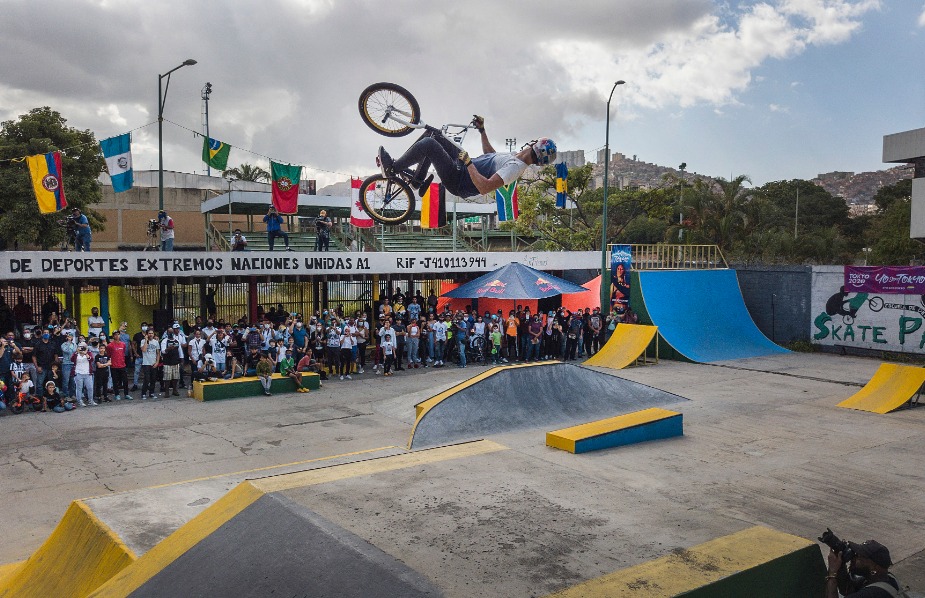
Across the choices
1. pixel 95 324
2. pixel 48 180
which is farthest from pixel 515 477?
pixel 48 180

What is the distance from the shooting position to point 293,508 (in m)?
6.21

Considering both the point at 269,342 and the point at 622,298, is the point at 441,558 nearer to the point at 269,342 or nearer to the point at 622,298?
the point at 269,342

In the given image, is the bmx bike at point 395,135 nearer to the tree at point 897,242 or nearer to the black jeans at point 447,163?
Answer: the black jeans at point 447,163

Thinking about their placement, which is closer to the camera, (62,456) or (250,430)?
(62,456)

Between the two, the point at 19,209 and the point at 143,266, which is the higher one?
the point at 19,209

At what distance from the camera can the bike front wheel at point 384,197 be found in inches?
542

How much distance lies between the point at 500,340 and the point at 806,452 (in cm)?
1080

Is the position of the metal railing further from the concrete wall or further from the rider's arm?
the rider's arm

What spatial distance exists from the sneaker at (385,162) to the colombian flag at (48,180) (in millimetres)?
8962

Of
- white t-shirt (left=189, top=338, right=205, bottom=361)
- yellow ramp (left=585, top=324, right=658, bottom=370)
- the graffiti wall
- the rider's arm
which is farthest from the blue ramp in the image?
white t-shirt (left=189, top=338, right=205, bottom=361)

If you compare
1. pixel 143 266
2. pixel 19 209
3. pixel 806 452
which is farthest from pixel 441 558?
pixel 19 209

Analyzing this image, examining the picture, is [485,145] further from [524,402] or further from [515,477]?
[515,477]

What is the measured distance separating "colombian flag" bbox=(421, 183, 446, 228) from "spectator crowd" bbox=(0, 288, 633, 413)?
3184mm

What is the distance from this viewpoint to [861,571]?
4781 mm
